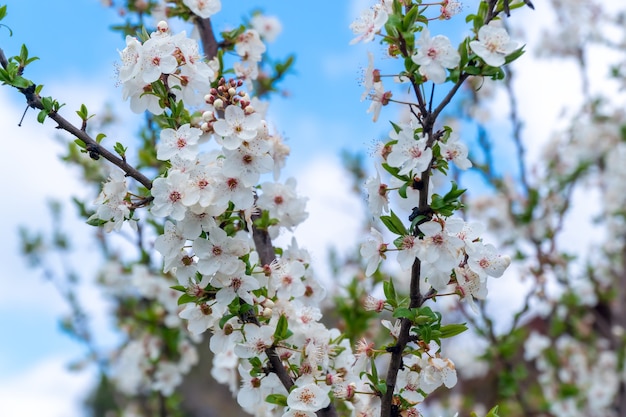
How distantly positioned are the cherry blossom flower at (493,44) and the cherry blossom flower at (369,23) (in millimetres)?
215

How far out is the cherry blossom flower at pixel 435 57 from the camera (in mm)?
1394

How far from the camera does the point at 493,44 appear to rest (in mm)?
1420

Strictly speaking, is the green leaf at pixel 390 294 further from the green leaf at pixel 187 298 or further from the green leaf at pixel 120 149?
the green leaf at pixel 120 149

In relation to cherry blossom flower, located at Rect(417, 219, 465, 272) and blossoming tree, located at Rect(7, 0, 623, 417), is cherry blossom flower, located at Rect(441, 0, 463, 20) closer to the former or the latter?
blossoming tree, located at Rect(7, 0, 623, 417)

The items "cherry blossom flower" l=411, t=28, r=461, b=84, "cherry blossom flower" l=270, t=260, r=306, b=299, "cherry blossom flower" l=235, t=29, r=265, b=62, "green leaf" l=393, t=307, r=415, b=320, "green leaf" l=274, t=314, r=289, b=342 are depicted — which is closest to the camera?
"cherry blossom flower" l=411, t=28, r=461, b=84

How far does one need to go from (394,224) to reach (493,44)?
1.55 ft

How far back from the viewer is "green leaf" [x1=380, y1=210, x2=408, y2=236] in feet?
4.98

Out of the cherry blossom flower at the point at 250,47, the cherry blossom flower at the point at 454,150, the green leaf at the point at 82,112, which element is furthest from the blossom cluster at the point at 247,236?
the cherry blossom flower at the point at 250,47

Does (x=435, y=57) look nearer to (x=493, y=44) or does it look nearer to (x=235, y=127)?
(x=493, y=44)

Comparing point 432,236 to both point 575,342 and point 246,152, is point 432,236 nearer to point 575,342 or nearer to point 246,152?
point 246,152

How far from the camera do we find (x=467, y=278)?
154 centimetres

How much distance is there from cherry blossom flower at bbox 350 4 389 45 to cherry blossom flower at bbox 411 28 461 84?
122 millimetres

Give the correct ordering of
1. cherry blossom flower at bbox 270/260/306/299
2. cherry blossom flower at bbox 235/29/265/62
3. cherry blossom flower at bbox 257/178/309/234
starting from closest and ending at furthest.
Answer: cherry blossom flower at bbox 270/260/306/299 → cherry blossom flower at bbox 257/178/309/234 → cherry blossom flower at bbox 235/29/265/62

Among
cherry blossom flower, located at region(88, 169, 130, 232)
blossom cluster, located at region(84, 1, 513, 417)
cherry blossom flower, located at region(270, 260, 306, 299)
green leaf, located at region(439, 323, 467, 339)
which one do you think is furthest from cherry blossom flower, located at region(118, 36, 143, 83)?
green leaf, located at region(439, 323, 467, 339)
